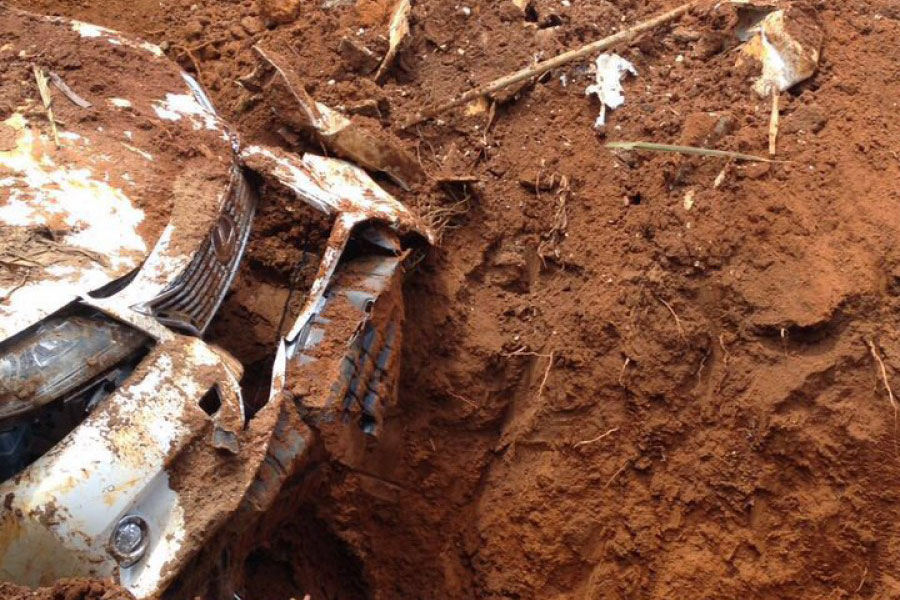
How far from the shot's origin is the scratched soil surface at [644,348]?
4340mm

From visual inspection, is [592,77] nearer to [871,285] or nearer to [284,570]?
[871,285]

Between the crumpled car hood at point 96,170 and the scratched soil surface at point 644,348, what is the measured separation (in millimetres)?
703

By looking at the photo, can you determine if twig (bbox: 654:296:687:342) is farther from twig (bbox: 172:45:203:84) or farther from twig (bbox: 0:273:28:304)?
twig (bbox: 172:45:203:84)

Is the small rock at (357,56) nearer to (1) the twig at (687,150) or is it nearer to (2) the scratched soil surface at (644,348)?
(2) the scratched soil surface at (644,348)

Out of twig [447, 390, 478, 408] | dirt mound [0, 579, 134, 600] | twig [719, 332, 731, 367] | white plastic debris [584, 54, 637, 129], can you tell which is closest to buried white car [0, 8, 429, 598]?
dirt mound [0, 579, 134, 600]

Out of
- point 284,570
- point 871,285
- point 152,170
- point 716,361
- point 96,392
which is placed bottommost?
point 284,570

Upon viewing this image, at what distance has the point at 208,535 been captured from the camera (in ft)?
11.4

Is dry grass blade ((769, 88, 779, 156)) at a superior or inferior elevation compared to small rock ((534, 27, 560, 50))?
inferior

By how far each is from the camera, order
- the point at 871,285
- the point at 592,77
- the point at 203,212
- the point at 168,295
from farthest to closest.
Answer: the point at 592,77, the point at 871,285, the point at 203,212, the point at 168,295

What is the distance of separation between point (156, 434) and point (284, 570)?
1337 mm

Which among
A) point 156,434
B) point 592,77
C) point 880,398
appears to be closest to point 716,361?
point 880,398

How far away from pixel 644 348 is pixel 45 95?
260 centimetres

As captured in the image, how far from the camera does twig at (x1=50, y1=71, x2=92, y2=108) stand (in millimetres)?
4262

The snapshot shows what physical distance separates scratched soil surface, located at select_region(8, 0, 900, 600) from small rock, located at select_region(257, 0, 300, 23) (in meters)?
0.74
